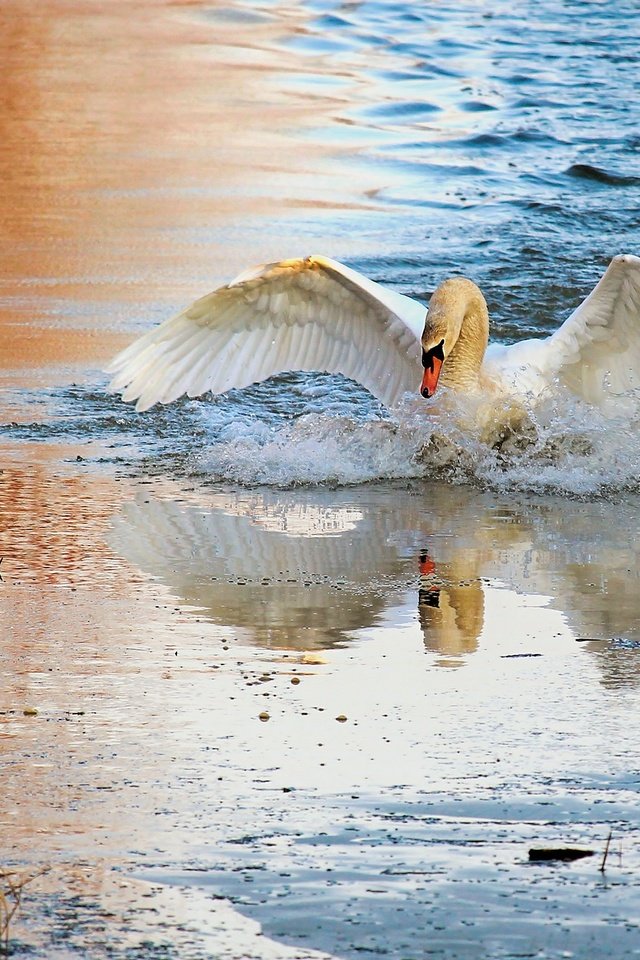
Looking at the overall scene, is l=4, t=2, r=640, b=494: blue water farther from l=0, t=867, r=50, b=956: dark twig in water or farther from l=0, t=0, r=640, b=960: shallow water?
l=0, t=867, r=50, b=956: dark twig in water

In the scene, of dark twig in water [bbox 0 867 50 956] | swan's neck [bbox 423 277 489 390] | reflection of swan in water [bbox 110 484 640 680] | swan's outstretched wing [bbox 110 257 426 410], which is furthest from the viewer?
swan's outstretched wing [bbox 110 257 426 410]

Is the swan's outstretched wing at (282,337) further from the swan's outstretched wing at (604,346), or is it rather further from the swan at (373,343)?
the swan's outstretched wing at (604,346)

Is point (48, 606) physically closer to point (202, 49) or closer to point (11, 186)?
point (11, 186)

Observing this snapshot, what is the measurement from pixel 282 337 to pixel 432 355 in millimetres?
1280

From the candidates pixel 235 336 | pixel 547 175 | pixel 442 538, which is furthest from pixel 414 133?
pixel 442 538

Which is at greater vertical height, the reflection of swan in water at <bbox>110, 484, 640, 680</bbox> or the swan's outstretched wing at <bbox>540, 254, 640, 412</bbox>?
the swan's outstretched wing at <bbox>540, 254, 640, 412</bbox>

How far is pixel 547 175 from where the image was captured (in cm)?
1742

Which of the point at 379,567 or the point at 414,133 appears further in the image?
the point at 414,133

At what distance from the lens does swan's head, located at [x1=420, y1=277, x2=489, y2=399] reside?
847cm

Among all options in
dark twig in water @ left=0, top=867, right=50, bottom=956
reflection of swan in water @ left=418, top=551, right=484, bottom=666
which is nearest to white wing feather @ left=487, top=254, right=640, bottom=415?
reflection of swan in water @ left=418, top=551, right=484, bottom=666

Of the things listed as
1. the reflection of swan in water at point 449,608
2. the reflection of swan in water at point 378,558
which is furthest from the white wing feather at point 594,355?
the reflection of swan in water at point 449,608

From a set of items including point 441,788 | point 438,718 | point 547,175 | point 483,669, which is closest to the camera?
point 441,788

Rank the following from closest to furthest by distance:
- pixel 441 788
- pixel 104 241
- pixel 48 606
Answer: pixel 441 788 < pixel 48 606 < pixel 104 241

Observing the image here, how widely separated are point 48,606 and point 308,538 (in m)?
1.50
